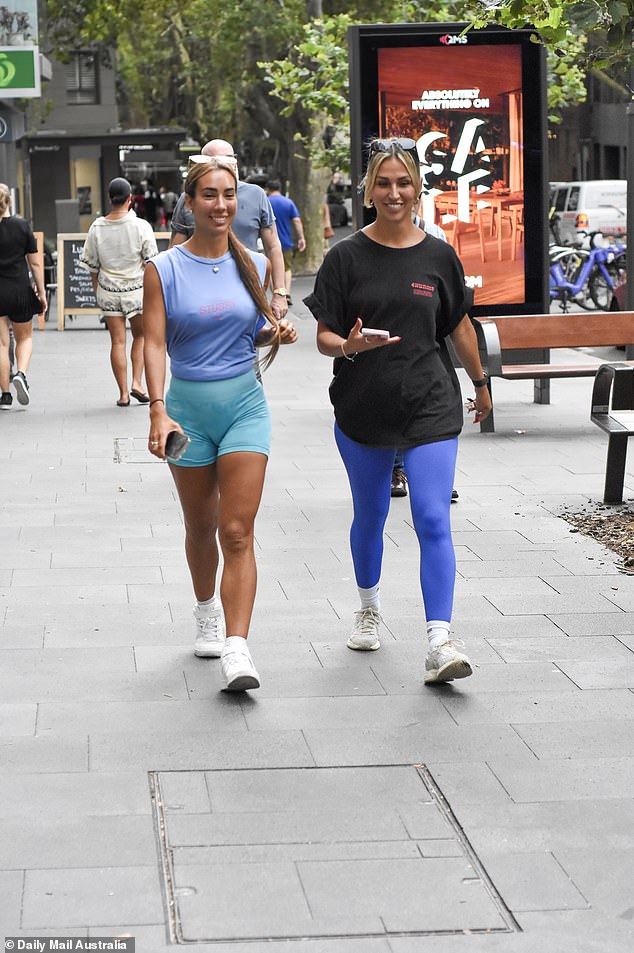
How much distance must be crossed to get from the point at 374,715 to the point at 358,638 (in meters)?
0.79

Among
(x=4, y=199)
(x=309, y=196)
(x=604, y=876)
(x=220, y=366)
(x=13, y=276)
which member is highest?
(x=309, y=196)

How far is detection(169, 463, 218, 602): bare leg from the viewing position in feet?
17.9

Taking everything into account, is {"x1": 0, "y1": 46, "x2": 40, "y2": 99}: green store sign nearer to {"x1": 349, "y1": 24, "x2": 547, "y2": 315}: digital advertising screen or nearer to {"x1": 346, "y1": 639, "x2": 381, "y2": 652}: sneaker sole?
{"x1": 349, "y1": 24, "x2": 547, "y2": 315}: digital advertising screen

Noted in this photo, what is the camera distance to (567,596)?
660 centimetres

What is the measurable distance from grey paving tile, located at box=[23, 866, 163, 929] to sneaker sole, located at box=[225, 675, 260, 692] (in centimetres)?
140

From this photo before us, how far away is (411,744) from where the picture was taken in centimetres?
475

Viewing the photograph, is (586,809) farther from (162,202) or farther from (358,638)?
(162,202)

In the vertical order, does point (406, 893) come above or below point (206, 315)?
below

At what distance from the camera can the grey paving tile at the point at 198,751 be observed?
4578 millimetres

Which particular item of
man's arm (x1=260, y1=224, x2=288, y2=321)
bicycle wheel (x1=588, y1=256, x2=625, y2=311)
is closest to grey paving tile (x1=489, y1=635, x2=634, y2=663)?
man's arm (x1=260, y1=224, x2=288, y2=321)

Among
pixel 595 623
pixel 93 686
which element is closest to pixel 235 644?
pixel 93 686

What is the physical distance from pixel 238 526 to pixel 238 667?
0.47m

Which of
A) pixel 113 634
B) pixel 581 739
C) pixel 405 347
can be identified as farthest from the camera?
pixel 113 634

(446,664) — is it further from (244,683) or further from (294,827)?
(294,827)
